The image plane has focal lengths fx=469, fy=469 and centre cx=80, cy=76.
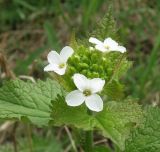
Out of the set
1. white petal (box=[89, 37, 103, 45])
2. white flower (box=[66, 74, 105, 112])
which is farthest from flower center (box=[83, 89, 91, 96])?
white petal (box=[89, 37, 103, 45])

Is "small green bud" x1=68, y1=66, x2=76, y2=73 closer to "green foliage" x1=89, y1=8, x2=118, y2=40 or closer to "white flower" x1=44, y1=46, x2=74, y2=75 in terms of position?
"white flower" x1=44, y1=46, x2=74, y2=75

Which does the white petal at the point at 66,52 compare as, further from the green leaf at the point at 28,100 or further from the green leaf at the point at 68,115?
the green leaf at the point at 28,100

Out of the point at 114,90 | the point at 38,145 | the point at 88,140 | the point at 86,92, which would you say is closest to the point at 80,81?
the point at 86,92

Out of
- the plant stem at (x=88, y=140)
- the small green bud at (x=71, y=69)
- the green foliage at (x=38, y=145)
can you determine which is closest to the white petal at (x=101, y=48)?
the small green bud at (x=71, y=69)

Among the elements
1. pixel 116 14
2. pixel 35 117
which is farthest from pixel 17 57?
pixel 35 117

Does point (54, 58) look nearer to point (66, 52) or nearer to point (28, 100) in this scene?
point (66, 52)

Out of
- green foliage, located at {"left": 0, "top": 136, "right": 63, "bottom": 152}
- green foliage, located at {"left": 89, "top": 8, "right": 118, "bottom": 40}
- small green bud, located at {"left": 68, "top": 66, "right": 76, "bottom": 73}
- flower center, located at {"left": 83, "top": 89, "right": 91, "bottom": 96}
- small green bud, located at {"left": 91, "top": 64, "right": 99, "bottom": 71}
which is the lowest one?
flower center, located at {"left": 83, "top": 89, "right": 91, "bottom": 96}
